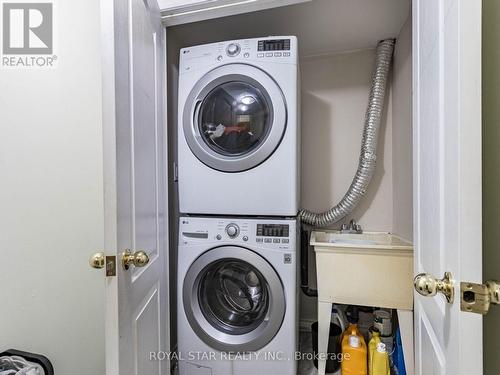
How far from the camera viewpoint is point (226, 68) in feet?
4.20

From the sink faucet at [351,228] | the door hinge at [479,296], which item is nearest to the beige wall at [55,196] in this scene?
the door hinge at [479,296]

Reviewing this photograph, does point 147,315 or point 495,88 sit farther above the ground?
point 495,88

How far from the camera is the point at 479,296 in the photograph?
441mm

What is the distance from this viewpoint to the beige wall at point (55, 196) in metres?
1.19

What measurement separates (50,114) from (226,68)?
2.81ft

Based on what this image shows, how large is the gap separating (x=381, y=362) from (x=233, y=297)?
0.81 m

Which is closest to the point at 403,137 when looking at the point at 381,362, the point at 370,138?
the point at 370,138

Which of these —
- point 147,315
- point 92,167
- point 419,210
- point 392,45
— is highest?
point 392,45

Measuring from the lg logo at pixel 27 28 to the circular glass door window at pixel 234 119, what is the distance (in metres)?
0.76

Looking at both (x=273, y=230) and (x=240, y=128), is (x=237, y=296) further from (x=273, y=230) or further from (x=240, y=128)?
(x=240, y=128)

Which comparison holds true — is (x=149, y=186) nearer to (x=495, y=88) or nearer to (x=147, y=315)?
(x=147, y=315)

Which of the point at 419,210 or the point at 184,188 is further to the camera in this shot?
the point at 184,188

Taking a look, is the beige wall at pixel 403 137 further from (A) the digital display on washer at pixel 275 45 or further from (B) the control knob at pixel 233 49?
(B) the control knob at pixel 233 49

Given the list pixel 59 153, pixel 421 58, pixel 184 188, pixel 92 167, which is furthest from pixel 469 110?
pixel 59 153
